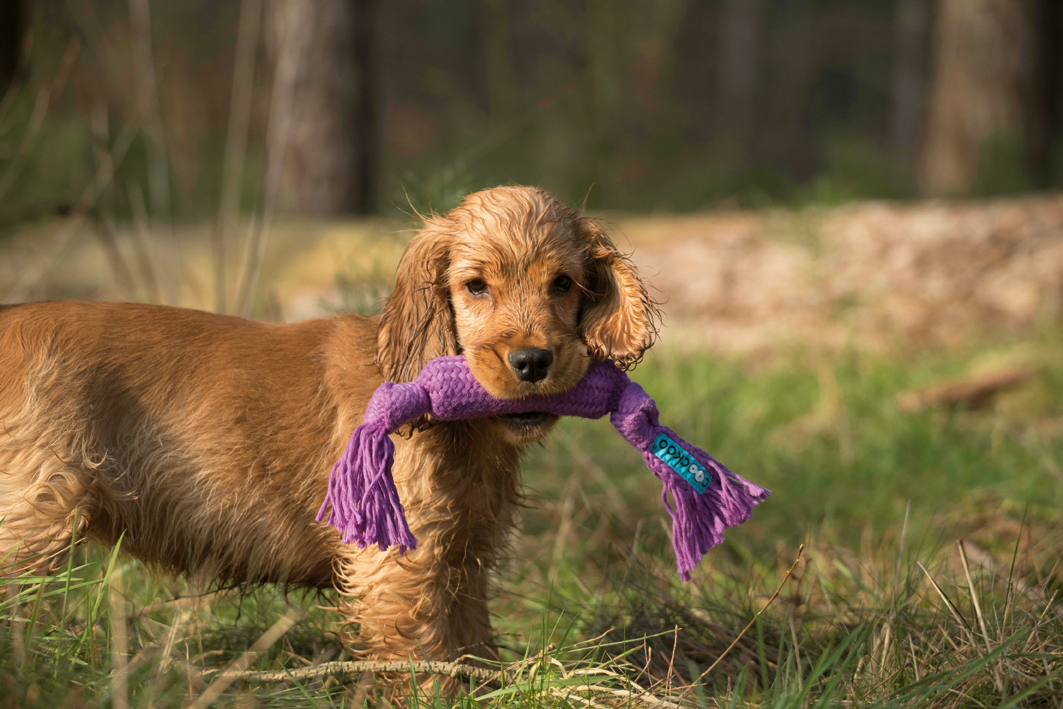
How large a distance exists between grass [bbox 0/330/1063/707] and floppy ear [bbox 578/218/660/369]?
0.84 m

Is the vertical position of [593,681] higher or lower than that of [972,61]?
lower

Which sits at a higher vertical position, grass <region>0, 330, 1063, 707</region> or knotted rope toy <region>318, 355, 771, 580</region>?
knotted rope toy <region>318, 355, 771, 580</region>

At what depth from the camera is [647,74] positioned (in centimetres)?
1895

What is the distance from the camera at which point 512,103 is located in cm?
A: 1659

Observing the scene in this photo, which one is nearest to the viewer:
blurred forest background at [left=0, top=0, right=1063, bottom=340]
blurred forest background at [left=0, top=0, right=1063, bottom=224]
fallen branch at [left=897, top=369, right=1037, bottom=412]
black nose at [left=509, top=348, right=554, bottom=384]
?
black nose at [left=509, top=348, right=554, bottom=384]

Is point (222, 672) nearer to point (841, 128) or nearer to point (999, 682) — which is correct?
point (999, 682)

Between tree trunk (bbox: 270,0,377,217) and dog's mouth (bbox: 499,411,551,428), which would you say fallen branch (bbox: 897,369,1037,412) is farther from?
tree trunk (bbox: 270,0,377,217)

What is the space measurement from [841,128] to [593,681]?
31.7 metres

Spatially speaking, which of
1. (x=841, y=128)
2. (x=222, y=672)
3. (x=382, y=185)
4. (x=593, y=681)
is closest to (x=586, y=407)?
(x=593, y=681)

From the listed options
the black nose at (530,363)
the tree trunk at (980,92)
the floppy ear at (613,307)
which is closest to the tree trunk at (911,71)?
the tree trunk at (980,92)

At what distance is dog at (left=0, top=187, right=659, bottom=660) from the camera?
2578mm

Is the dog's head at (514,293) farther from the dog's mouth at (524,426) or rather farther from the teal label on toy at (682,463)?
the teal label on toy at (682,463)

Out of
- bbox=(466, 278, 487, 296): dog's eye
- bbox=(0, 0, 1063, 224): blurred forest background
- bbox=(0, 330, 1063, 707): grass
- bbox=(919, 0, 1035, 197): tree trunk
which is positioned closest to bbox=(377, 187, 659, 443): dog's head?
bbox=(466, 278, 487, 296): dog's eye

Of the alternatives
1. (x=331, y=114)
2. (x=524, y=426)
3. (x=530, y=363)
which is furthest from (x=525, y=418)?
(x=331, y=114)
